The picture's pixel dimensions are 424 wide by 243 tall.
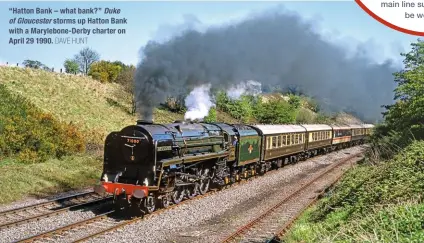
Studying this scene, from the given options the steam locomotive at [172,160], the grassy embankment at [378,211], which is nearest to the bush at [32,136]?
the steam locomotive at [172,160]

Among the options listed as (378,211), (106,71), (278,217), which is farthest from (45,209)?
(106,71)

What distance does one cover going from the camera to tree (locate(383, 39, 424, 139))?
767 inches

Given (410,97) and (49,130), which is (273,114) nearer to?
(410,97)

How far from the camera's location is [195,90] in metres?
19.7

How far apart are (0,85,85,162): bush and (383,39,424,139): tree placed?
17.7 metres

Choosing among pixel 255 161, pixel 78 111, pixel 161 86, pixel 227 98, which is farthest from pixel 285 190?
pixel 227 98

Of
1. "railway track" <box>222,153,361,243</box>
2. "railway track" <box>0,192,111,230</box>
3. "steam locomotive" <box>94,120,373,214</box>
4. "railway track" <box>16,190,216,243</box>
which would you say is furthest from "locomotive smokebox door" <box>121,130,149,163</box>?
"railway track" <box>222,153,361,243</box>

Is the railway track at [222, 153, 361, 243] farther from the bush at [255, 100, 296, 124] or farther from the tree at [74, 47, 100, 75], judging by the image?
the tree at [74, 47, 100, 75]

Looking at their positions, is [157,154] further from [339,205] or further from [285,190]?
[285,190]

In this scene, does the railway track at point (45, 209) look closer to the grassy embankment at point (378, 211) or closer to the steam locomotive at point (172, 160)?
the steam locomotive at point (172, 160)

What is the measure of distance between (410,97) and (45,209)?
16.9 m

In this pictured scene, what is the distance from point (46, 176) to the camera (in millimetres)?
20375

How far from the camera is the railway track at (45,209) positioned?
12977mm

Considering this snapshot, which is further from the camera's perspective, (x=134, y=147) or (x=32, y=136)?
(x=32, y=136)
